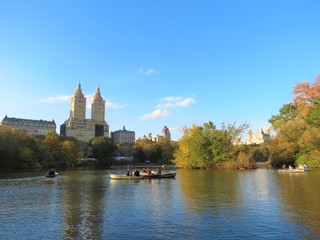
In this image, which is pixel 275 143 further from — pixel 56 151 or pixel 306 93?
pixel 56 151

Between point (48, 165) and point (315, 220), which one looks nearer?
point (315, 220)

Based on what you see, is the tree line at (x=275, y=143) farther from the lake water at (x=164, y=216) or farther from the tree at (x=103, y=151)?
the tree at (x=103, y=151)

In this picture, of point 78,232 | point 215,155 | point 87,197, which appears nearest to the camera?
point 78,232

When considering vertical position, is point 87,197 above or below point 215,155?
below

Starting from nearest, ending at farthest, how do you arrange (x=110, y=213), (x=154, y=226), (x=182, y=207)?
(x=154, y=226) < (x=110, y=213) < (x=182, y=207)

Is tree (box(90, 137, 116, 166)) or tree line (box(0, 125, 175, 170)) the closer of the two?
tree line (box(0, 125, 175, 170))

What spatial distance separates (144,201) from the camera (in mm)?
24609

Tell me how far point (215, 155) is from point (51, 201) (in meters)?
51.2

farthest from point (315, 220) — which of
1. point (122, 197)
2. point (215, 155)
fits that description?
point (215, 155)

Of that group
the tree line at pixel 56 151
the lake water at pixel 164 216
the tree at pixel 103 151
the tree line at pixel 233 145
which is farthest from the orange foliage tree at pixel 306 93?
the tree at pixel 103 151

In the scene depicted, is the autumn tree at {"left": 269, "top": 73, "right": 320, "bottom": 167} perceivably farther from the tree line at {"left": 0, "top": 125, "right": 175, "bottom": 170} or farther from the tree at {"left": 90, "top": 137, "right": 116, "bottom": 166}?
the tree at {"left": 90, "top": 137, "right": 116, "bottom": 166}

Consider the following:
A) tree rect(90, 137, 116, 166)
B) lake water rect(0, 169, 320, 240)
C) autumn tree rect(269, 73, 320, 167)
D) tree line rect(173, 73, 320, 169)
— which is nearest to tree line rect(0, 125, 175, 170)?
tree rect(90, 137, 116, 166)

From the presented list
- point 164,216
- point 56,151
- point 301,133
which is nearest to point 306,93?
point 301,133

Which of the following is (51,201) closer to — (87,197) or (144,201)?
(87,197)
